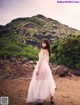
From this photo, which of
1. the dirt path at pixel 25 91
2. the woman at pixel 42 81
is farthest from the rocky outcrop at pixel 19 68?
the woman at pixel 42 81

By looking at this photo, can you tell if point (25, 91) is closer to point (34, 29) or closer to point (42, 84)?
point (42, 84)

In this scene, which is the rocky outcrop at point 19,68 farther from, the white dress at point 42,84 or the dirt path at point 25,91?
the white dress at point 42,84

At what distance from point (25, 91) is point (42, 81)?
1.59 ft

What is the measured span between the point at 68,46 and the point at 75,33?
0.40m

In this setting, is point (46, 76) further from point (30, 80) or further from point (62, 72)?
point (62, 72)

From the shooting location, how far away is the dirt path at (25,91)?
6.19 metres

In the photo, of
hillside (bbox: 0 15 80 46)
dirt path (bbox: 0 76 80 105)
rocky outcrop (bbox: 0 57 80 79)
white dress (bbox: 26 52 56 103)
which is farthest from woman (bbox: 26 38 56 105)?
hillside (bbox: 0 15 80 46)

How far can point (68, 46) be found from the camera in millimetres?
7129

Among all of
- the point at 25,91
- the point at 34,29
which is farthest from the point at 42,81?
the point at 34,29

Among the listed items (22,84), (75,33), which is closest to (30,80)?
(22,84)

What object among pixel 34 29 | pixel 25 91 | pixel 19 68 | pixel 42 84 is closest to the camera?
pixel 42 84

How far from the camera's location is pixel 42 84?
19.8ft

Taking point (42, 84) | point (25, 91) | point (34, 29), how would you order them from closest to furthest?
point (42, 84) < point (25, 91) < point (34, 29)

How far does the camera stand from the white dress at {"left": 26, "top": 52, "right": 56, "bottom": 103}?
6.04 m
